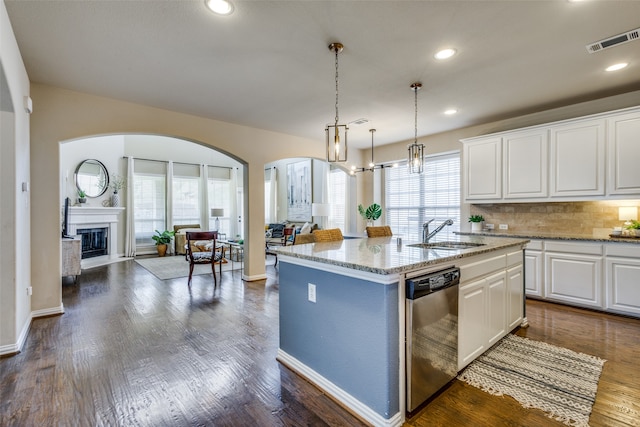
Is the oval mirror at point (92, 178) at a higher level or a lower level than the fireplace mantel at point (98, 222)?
higher

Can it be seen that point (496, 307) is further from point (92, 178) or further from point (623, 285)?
point (92, 178)

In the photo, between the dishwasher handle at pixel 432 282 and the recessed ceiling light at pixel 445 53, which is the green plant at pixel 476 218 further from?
the dishwasher handle at pixel 432 282

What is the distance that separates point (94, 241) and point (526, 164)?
360 inches

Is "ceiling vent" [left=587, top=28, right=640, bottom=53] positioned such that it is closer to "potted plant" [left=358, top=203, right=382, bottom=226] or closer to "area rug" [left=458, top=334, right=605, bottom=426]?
"area rug" [left=458, top=334, right=605, bottom=426]

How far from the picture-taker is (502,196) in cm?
459

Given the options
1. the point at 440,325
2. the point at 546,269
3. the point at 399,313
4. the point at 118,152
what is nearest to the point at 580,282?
the point at 546,269

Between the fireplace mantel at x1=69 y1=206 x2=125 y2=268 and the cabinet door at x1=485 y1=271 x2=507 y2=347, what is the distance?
25.6 feet

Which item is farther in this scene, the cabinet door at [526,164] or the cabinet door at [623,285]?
the cabinet door at [526,164]

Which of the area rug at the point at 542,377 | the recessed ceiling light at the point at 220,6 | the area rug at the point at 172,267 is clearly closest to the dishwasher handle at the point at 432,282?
the area rug at the point at 542,377

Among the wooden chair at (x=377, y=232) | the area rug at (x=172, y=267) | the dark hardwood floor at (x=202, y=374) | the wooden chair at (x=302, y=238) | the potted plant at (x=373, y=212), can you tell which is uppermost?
the potted plant at (x=373, y=212)

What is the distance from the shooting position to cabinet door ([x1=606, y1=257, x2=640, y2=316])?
133 inches

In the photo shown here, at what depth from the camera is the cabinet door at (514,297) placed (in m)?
2.92

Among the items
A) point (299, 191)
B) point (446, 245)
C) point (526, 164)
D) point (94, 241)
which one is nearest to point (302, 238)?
point (446, 245)

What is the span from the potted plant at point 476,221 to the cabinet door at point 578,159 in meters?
1.14
